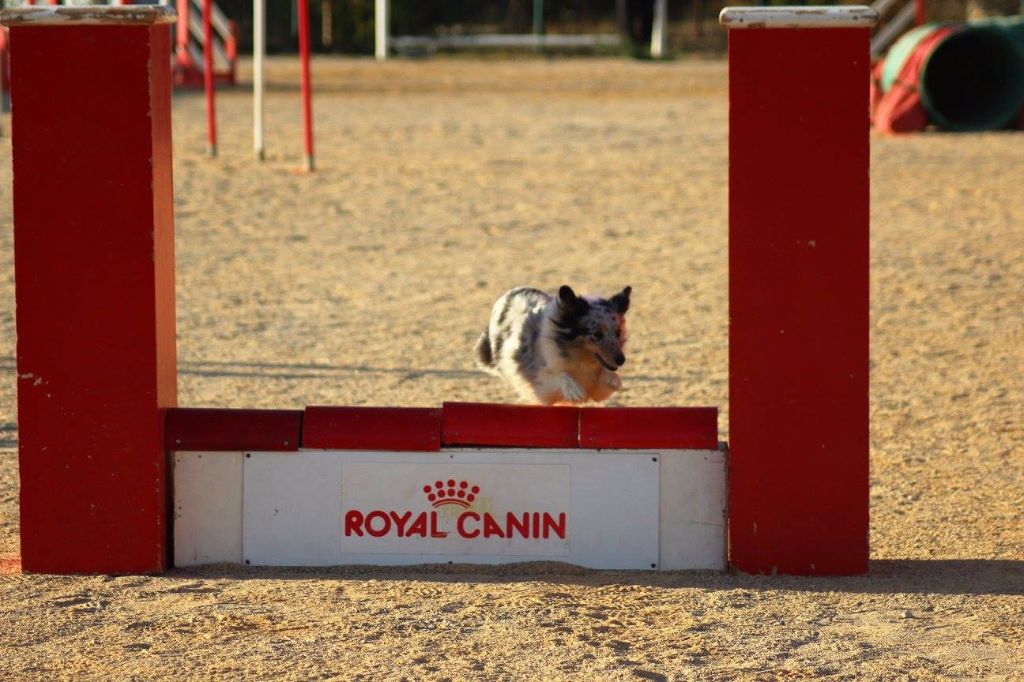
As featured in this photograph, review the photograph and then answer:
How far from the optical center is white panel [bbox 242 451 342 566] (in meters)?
4.72

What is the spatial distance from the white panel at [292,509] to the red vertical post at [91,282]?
278 mm

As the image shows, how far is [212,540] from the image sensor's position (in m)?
4.72

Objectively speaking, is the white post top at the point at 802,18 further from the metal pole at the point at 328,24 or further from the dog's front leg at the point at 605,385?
the metal pole at the point at 328,24

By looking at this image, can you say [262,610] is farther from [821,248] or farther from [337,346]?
[337,346]

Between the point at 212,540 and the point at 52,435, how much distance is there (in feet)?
1.87

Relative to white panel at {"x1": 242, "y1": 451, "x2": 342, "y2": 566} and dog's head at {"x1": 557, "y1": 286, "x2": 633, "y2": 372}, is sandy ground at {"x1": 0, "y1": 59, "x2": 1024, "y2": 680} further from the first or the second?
dog's head at {"x1": 557, "y1": 286, "x2": 633, "y2": 372}

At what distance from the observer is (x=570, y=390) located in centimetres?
525

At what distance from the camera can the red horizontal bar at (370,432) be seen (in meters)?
4.70

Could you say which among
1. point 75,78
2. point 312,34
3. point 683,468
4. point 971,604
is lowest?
point 971,604

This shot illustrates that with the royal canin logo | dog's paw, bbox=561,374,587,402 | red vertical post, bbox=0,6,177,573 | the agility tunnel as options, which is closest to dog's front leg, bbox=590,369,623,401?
dog's paw, bbox=561,374,587,402

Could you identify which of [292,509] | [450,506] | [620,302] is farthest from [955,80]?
[292,509]

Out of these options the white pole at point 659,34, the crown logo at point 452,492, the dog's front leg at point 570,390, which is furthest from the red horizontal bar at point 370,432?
the white pole at point 659,34

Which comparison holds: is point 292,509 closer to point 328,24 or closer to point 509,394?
point 509,394

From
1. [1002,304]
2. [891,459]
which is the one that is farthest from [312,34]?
[891,459]
